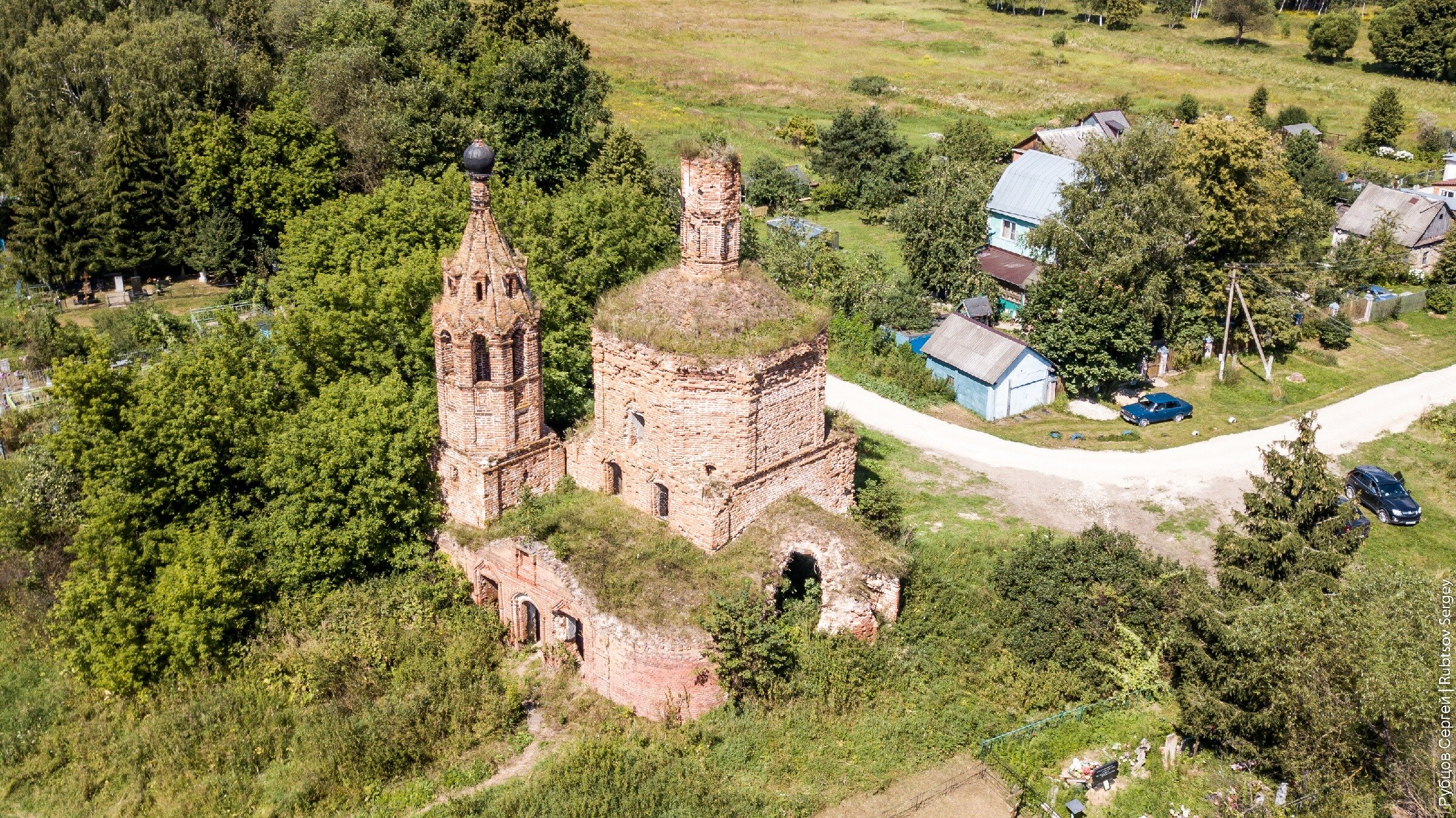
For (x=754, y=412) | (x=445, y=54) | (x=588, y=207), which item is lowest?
(x=754, y=412)

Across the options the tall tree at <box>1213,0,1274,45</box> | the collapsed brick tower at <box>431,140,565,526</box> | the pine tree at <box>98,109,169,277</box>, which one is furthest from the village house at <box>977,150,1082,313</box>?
the tall tree at <box>1213,0,1274,45</box>

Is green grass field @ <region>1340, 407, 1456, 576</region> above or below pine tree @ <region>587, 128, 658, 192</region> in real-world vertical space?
below

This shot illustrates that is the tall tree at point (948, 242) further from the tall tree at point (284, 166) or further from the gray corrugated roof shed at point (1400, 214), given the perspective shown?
the tall tree at point (284, 166)

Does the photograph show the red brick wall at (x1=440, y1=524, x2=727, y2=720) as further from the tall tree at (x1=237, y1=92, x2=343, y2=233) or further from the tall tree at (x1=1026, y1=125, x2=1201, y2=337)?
the tall tree at (x1=237, y1=92, x2=343, y2=233)

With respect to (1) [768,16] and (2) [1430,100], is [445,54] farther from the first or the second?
(2) [1430,100]

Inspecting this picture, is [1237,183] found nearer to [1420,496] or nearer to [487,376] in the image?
[1420,496]

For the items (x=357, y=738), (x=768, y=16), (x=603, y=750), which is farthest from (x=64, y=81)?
(x=768, y=16)
